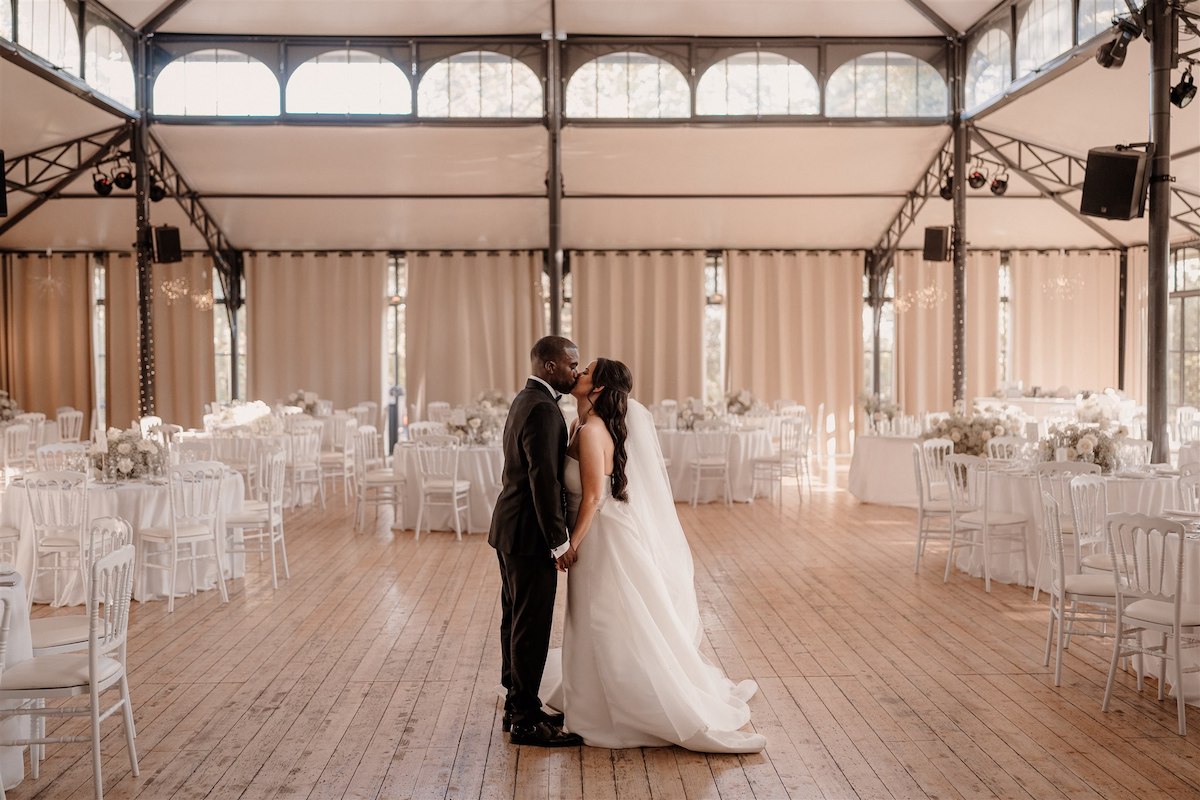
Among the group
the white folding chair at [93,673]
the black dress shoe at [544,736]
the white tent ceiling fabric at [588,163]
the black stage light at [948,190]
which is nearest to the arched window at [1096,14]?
the white tent ceiling fabric at [588,163]

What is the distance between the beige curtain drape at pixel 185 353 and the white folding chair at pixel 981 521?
1316 cm

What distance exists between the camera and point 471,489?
9.64 meters

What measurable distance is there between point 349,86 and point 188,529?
7.40 m

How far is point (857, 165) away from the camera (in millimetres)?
14055

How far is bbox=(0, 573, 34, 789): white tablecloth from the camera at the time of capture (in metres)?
3.72

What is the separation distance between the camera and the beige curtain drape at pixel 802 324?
17078 millimetres

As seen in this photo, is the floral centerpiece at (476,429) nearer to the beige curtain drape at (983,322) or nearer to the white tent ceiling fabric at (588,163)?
the white tent ceiling fabric at (588,163)

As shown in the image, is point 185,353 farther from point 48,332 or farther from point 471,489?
point 471,489

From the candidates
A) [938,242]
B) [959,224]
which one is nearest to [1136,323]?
[938,242]

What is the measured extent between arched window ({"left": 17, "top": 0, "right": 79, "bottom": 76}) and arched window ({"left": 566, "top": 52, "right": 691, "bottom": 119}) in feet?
17.9

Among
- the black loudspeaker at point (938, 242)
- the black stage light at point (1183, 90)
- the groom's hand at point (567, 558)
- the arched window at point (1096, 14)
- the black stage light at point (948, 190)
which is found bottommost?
the groom's hand at point (567, 558)

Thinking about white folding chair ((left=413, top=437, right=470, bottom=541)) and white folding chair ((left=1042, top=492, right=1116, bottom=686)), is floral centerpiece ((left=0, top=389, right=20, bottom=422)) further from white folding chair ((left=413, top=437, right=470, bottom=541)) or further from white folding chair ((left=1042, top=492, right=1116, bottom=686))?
white folding chair ((left=1042, top=492, right=1116, bottom=686))

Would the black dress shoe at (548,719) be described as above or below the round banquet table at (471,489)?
below

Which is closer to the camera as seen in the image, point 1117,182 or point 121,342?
point 1117,182
